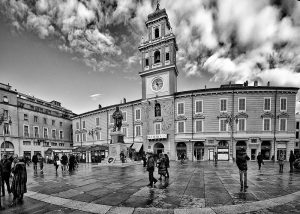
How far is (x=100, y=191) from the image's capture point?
788 cm

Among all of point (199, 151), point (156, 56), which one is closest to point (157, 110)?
point (199, 151)

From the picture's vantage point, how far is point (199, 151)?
29.4 metres

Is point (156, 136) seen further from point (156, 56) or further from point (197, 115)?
point (156, 56)

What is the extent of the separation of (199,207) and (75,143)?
4619 centimetres

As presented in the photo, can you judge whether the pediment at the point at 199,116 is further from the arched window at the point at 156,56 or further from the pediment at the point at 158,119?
the arched window at the point at 156,56

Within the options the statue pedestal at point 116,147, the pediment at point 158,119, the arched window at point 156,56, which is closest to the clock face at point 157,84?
the arched window at point 156,56

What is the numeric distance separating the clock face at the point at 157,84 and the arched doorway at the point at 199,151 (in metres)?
12.6

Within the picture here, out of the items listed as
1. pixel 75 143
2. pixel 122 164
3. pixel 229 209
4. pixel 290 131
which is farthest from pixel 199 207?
pixel 75 143

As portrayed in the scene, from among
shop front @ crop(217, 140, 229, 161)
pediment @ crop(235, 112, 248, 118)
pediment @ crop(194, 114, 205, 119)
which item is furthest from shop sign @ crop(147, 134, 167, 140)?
pediment @ crop(235, 112, 248, 118)

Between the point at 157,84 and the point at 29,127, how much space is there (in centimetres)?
→ 3463

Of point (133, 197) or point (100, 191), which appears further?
point (100, 191)

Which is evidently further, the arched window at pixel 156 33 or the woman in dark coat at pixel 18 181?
the arched window at pixel 156 33

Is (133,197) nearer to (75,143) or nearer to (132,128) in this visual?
(132,128)

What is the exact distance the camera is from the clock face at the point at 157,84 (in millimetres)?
33000
